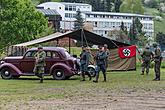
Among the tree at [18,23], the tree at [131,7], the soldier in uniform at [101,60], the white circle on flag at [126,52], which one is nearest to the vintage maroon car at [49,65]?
the soldier in uniform at [101,60]

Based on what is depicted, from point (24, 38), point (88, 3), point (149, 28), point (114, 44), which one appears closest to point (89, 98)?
point (114, 44)

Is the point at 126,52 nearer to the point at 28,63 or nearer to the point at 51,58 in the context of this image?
the point at 51,58

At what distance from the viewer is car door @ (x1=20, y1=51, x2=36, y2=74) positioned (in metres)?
26.6

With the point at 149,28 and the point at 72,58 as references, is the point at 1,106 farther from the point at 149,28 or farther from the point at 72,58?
the point at 149,28

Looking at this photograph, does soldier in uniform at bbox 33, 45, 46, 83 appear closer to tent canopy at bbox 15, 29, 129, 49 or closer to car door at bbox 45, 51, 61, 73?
car door at bbox 45, 51, 61, 73

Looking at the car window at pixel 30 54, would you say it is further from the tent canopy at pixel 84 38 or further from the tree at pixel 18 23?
the tree at pixel 18 23

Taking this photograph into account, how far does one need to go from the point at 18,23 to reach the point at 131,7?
431 ft

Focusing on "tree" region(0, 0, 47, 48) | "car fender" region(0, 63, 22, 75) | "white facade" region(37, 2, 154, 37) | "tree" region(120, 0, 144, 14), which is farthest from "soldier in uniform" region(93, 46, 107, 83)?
"tree" region(120, 0, 144, 14)

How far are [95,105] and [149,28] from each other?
544 feet

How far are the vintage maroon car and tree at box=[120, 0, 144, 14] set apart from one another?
16456 centimetres

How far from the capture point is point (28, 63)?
1051 inches

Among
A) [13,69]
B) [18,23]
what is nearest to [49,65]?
[13,69]

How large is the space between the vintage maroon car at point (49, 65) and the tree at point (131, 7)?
164558 millimetres

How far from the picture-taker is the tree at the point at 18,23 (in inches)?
2606
